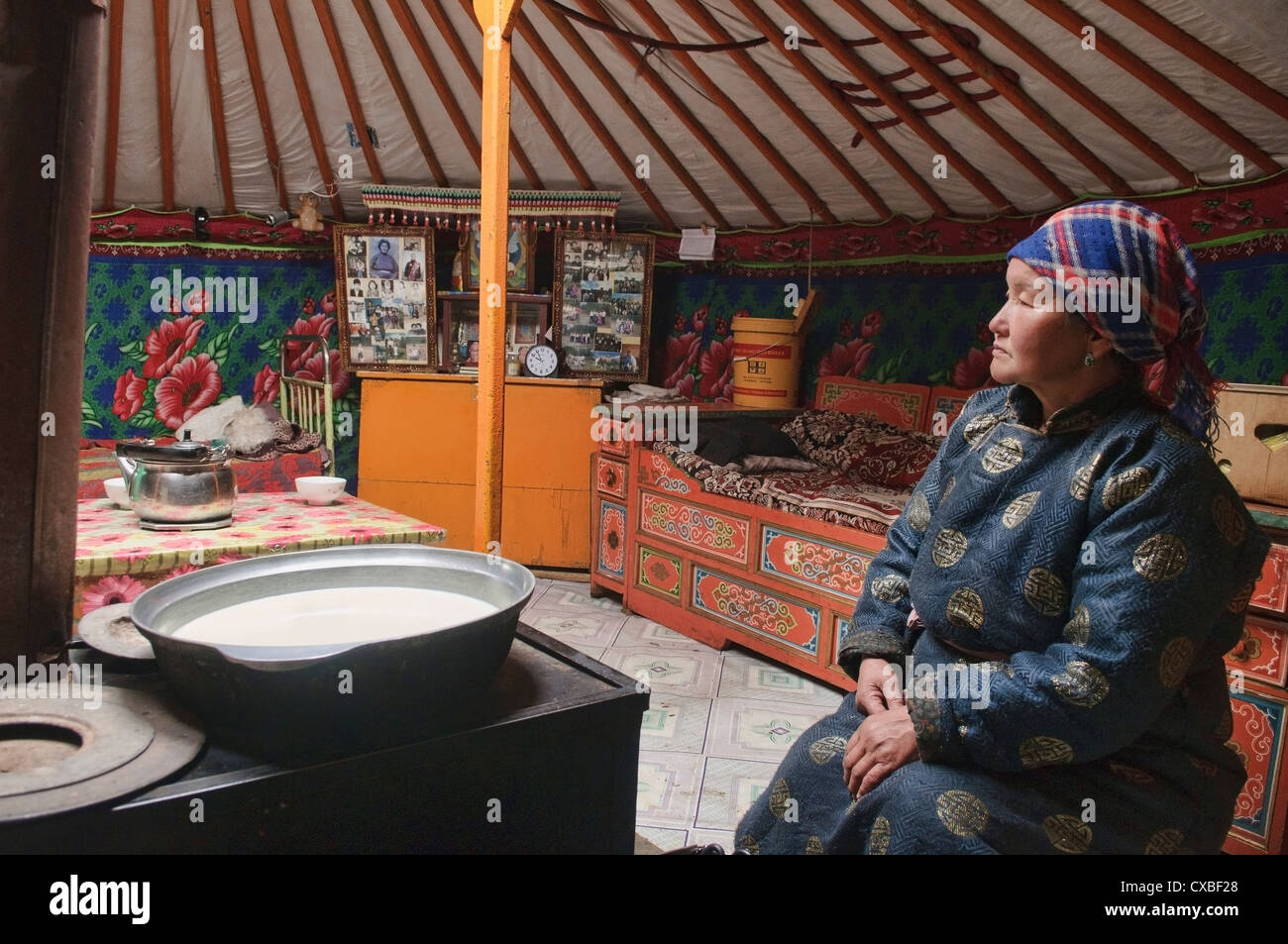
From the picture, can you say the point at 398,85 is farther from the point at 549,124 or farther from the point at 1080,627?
the point at 1080,627

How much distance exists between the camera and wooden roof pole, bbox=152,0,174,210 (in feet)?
11.1

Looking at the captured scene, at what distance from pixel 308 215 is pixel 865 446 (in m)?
2.74

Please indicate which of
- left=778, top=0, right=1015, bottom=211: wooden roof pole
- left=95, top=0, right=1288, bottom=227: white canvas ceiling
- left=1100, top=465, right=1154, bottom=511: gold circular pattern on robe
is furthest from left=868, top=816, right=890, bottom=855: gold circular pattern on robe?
left=778, top=0, right=1015, bottom=211: wooden roof pole


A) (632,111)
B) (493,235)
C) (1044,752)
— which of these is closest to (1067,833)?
(1044,752)

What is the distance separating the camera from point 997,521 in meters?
1.23

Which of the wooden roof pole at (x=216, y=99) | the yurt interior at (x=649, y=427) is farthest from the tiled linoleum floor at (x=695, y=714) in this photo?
the wooden roof pole at (x=216, y=99)

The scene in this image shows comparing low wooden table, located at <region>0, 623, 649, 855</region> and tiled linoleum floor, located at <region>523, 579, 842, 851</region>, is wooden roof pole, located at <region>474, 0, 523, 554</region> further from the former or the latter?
tiled linoleum floor, located at <region>523, 579, 842, 851</region>

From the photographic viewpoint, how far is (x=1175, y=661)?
3.51 feet

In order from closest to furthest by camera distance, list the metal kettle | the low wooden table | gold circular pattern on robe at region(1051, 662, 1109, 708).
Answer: the low wooden table < gold circular pattern on robe at region(1051, 662, 1109, 708) < the metal kettle

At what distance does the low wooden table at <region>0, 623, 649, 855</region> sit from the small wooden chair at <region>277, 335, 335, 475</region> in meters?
3.03
